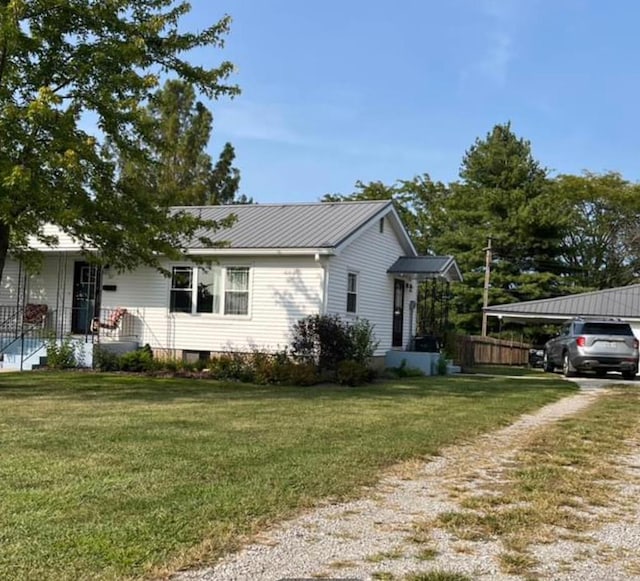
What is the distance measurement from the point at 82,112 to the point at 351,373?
7.30 metres

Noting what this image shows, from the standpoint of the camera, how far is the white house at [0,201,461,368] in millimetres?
17500

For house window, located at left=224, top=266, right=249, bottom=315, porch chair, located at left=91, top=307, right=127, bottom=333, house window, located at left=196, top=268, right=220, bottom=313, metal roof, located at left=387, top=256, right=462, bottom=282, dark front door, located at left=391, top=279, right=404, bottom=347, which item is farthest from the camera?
dark front door, located at left=391, top=279, right=404, bottom=347

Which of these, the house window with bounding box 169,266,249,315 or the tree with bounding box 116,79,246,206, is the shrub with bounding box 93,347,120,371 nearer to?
the house window with bounding box 169,266,249,315

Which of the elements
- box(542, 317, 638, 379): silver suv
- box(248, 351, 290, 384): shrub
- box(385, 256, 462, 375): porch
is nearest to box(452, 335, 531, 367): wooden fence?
box(385, 256, 462, 375): porch

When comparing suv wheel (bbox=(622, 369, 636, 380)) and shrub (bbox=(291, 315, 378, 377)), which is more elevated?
shrub (bbox=(291, 315, 378, 377))

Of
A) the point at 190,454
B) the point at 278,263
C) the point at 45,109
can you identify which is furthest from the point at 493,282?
the point at 190,454

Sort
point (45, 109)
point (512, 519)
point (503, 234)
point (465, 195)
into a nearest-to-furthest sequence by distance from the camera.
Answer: point (512, 519), point (45, 109), point (503, 234), point (465, 195)

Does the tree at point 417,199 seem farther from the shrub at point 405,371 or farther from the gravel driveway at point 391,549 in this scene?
the gravel driveway at point 391,549

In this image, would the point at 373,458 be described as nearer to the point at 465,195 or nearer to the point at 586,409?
the point at 586,409

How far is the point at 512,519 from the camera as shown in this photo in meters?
4.78

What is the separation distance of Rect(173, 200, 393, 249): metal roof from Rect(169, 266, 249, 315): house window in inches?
29.7

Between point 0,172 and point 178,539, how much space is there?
8.23 metres

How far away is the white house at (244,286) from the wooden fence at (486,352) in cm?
379

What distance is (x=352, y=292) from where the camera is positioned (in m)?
18.8
